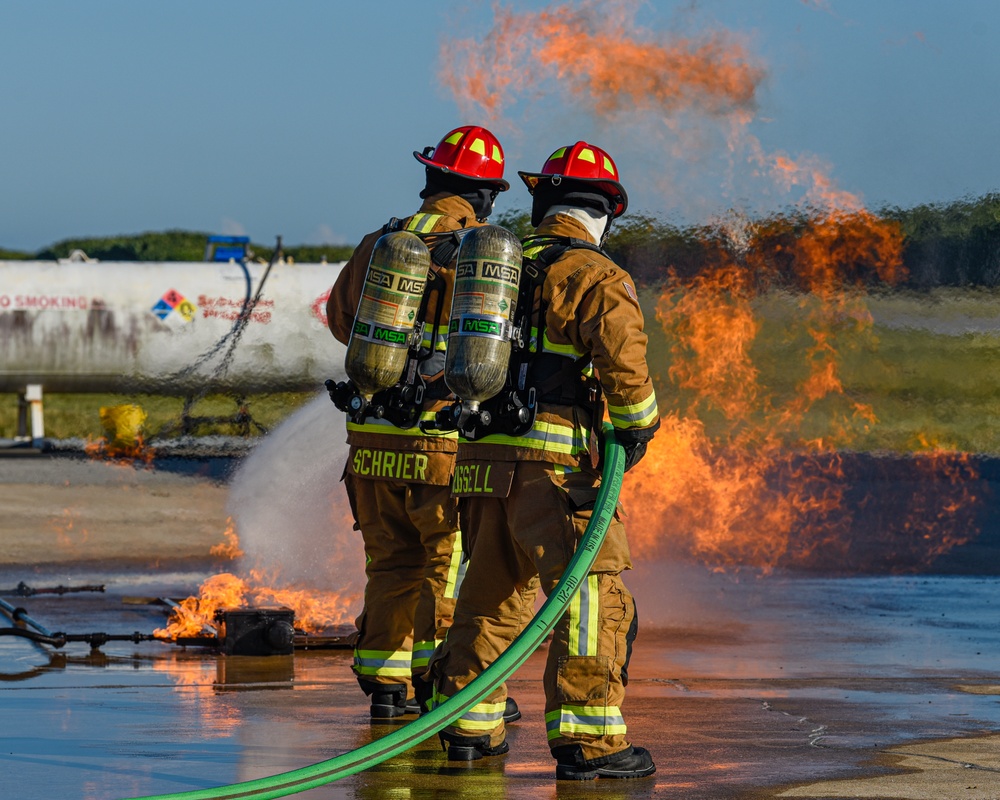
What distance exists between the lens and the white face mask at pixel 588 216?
5.47 meters

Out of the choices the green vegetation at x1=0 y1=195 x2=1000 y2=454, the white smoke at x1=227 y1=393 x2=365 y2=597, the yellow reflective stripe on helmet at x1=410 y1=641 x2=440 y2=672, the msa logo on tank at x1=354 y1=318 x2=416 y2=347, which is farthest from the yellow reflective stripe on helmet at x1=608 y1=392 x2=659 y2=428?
the green vegetation at x1=0 y1=195 x2=1000 y2=454

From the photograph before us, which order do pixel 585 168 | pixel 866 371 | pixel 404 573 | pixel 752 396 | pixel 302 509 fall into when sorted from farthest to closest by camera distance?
pixel 866 371 → pixel 752 396 → pixel 302 509 → pixel 404 573 → pixel 585 168

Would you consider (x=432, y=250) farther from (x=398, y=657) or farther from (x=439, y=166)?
(x=398, y=657)

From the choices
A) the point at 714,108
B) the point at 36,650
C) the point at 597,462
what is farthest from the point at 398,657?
the point at 714,108

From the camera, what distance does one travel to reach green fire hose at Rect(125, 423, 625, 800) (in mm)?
4605

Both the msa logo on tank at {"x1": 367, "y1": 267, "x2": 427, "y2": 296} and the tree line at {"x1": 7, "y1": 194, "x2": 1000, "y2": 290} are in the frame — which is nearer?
the msa logo on tank at {"x1": 367, "y1": 267, "x2": 427, "y2": 296}

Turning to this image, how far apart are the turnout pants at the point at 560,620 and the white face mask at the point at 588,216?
920mm

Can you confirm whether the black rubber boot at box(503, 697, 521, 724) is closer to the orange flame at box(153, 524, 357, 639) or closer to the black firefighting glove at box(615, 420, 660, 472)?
the black firefighting glove at box(615, 420, 660, 472)

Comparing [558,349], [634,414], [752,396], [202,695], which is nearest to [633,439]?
[634,414]

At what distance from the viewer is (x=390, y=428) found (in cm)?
607

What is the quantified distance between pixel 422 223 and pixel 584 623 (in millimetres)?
1899

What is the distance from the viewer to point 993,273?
12.6m

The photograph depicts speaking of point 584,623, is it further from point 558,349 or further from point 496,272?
point 496,272

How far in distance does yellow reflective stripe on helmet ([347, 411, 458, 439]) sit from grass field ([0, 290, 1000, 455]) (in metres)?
5.89
